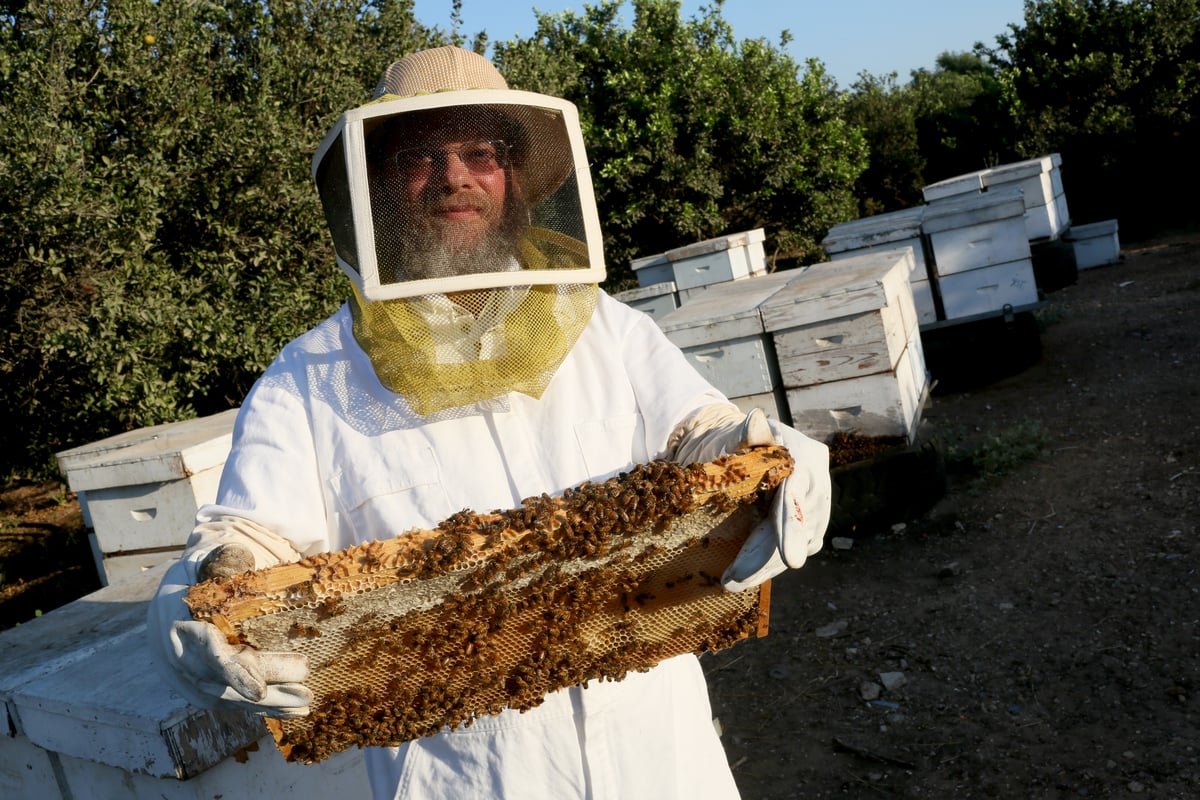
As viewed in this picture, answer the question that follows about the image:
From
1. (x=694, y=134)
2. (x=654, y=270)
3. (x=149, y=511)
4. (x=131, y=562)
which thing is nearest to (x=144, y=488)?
(x=149, y=511)

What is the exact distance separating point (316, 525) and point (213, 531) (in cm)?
20

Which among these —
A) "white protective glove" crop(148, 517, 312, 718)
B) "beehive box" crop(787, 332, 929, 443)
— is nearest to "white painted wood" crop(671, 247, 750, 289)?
"beehive box" crop(787, 332, 929, 443)

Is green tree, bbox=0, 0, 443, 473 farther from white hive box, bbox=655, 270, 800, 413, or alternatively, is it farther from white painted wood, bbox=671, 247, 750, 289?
white painted wood, bbox=671, 247, 750, 289

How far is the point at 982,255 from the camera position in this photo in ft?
27.1

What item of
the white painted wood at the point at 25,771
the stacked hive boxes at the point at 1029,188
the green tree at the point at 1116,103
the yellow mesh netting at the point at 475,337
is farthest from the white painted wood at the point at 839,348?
the green tree at the point at 1116,103

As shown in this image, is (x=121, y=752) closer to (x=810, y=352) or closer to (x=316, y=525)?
(x=316, y=525)

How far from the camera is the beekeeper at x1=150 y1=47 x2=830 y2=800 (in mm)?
1843

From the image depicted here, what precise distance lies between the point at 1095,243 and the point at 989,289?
25.9 feet

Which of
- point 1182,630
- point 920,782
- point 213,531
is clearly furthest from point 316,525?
point 1182,630

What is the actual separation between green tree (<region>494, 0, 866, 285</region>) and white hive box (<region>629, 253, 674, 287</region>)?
4.57 m

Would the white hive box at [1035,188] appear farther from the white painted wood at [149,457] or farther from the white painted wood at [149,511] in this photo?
the white painted wood at [149,511]

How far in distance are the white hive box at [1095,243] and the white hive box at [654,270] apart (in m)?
7.53

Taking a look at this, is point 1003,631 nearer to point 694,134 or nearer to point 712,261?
point 712,261

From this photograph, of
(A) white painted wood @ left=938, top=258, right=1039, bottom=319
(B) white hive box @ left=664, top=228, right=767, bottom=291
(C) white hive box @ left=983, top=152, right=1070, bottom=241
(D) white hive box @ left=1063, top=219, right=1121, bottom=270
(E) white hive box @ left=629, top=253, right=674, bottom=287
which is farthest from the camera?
(D) white hive box @ left=1063, top=219, right=1121, bottom=270
